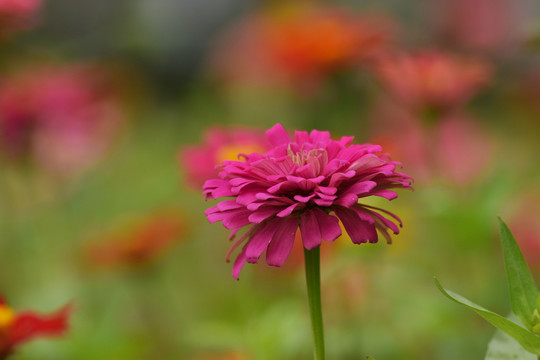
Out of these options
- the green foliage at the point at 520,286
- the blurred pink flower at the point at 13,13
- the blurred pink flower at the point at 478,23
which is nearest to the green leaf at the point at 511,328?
the green foliage at the point at 520,286

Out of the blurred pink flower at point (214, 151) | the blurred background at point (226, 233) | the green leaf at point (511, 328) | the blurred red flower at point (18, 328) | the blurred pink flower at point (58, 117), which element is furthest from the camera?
the blurred pink flower at point (58, 117)

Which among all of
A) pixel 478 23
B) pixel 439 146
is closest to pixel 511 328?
pixel 439 146

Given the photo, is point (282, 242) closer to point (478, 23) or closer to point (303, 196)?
point (303, 196)

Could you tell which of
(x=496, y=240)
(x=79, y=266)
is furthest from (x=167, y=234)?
(x=496, y=240)

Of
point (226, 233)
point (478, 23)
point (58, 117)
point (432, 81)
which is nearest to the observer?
point (432, 81)

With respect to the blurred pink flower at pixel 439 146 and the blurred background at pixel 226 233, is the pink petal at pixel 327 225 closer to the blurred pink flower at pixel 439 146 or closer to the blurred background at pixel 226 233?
the blurred background at pixel 226 233

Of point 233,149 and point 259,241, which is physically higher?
point 233,149

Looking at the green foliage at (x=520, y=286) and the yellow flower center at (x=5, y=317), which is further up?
the yellow flower center at (x=5, y=317)

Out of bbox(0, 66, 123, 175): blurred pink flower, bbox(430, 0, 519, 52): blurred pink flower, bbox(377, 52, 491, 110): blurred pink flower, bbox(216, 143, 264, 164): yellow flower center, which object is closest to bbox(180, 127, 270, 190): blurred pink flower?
bbox(216, 143, 264, 164): yellow flower center
